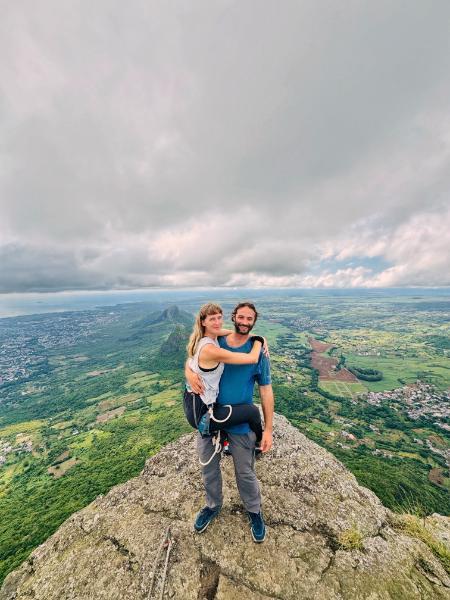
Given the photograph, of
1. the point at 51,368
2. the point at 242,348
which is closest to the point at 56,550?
the point at 242,348

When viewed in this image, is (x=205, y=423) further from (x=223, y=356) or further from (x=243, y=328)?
(x=243, y=328)

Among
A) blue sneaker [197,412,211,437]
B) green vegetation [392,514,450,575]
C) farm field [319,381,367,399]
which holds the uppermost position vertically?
blue sneaker [197,412,211,437]

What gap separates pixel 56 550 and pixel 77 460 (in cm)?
7153

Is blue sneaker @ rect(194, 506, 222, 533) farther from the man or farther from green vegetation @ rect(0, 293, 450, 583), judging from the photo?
green vegetation @ rect(0, 293, 450, 583)

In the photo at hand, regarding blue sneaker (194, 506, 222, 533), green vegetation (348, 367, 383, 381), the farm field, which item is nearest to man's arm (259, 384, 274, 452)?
blue sneaker (194, 506, 222, 533)

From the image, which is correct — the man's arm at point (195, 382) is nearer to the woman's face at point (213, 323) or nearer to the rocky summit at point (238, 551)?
the woman's face at point (213, 323)

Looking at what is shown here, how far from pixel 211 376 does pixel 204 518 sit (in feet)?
11.7

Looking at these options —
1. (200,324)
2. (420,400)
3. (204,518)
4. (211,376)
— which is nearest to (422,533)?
(204,518)

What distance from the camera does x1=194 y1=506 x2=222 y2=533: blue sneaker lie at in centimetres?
537

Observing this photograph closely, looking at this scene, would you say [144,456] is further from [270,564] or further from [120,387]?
[120,387]

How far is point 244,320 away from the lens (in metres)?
4.88

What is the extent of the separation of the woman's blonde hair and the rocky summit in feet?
13.7

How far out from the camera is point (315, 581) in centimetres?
438

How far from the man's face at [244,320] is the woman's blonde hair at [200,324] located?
0.39 metres
